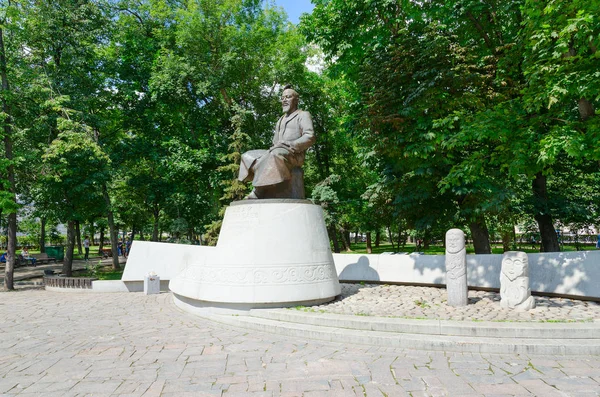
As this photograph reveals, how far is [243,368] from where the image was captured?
15.0ft

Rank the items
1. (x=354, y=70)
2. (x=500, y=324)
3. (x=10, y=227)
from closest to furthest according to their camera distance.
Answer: (x=500, y=324), (x=10, y=227), (x=354, y=70)

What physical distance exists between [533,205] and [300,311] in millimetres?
10956

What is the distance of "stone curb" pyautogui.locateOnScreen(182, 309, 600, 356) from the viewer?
16.6 feet

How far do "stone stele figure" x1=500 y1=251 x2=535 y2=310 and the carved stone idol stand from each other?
0.69 m

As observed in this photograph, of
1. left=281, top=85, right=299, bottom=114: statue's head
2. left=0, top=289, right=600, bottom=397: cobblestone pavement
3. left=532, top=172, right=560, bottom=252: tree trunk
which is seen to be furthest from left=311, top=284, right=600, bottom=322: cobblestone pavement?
left=532, top=172, right=560, bottom=252: tree trunk

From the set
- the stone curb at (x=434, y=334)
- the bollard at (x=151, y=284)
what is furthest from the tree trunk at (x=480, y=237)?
the bollard at (x=151, y=284)

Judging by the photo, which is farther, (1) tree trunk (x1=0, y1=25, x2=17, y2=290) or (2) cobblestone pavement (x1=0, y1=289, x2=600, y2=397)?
(1) tree trunk (x1=0, y1=25, x2=17, y2=290)

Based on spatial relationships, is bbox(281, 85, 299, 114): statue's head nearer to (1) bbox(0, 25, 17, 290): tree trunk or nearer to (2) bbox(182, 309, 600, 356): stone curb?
(2) bbox(182, 309, 600, 356): stone curb

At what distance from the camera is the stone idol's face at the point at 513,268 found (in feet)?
22.9

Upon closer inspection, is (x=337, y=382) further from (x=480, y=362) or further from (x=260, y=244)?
(x=260, y=244)

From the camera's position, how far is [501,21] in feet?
42.7

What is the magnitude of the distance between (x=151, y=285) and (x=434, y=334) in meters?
8.41

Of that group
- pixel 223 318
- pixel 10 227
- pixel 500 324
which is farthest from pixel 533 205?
pixel 10 227

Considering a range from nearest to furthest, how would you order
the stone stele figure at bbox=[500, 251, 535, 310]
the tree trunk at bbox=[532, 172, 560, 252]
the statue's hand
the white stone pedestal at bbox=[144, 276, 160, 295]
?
the stone stele figure at bbox=[500, 251, 535, 310], the statue's hand, the white stone pedestal at bbox=[144, 276, 160, 295], the tree trunk at bbox=[532, 172, 560, 252]
